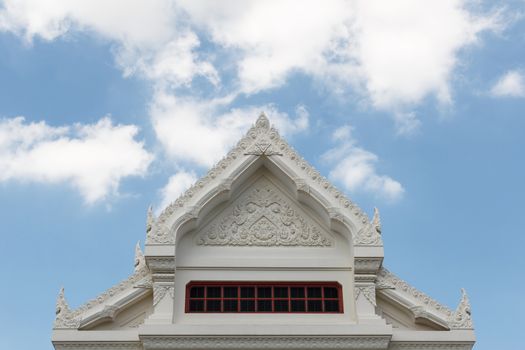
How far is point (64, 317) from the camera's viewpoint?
57.3ft

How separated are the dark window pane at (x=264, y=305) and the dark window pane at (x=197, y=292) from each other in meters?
1.35

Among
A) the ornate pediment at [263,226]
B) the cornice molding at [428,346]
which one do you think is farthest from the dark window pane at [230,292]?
the cornice molding at [428,346]

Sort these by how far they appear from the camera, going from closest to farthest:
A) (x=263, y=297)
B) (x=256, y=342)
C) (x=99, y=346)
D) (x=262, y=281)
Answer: (x=256, y=342) < (x=99, y=346) < (x=263, y=297) < (x=262, y=281)

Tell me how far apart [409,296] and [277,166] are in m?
4.41

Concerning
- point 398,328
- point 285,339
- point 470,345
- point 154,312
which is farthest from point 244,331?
point 470,345

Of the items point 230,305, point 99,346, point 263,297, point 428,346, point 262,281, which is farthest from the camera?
point 262,281

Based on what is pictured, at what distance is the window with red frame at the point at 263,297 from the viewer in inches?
711

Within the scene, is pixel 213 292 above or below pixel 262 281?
below

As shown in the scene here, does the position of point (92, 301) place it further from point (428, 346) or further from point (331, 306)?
point (428, 346)

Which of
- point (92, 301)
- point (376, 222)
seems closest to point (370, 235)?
point (376, 222)

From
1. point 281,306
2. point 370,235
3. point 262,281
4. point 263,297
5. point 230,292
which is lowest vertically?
point 281,306

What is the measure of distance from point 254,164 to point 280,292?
10.6ft

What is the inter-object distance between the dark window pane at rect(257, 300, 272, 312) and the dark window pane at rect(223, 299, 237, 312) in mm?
556

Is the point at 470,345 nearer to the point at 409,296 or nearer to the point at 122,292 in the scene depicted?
the point at 409,296
